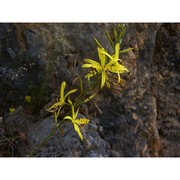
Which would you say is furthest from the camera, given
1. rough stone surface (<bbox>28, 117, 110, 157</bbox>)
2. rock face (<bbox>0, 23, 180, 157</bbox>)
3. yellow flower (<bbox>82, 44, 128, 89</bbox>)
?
rock face (<bbox>0, 23, 180, 157</bbox>)

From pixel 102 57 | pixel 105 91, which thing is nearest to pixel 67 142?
pixel 105 91

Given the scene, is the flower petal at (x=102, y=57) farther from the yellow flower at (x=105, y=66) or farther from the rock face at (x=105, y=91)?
the rock face at (x=105, y=91)

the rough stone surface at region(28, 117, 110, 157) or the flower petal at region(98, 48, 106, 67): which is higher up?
the flower petal at region(98, 48, 106, 67)

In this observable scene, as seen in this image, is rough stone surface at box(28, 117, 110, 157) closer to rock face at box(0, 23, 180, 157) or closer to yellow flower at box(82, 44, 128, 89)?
rock face at box(0, 23, 180, 157)

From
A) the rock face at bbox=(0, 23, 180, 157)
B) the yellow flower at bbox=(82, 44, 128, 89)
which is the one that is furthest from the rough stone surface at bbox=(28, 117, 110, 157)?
the yellow flower at bbox=(82, 44, 128, 89)

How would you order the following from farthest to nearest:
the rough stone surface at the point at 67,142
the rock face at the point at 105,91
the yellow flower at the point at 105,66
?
the rock face at the point at 105,91 → the rough stone surface at the point at 67,142 → the yellow flower at the point at 105,66

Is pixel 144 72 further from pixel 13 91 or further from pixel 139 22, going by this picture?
pixel 13 91

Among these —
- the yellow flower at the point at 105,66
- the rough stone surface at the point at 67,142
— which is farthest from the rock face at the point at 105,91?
the yellow flower at the point at 105,66

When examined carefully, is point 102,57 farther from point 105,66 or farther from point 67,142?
point 67,142

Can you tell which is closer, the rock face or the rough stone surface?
the rough stone surface
